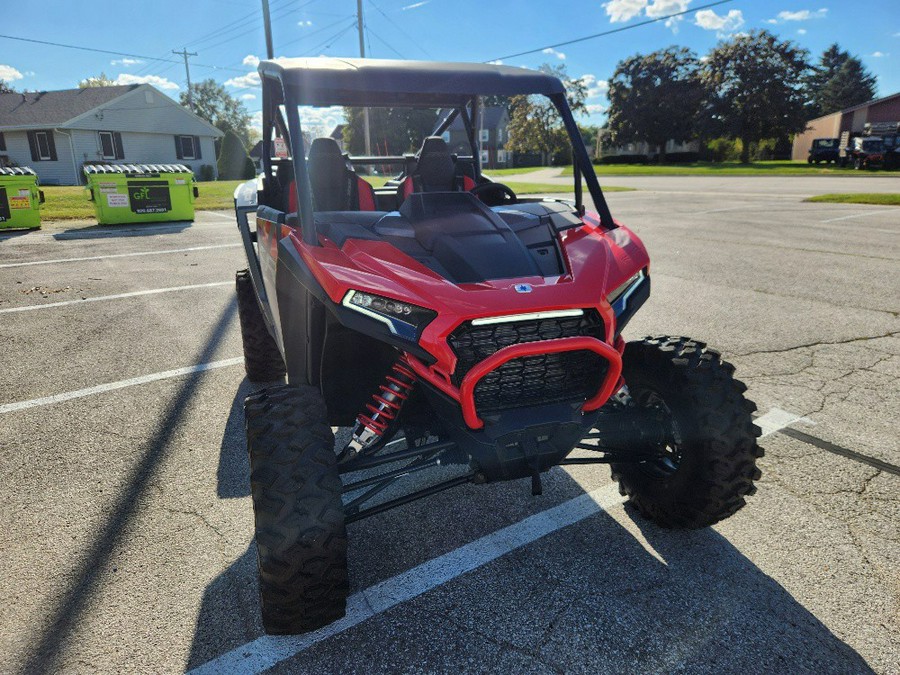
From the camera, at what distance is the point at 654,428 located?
2.82 meters

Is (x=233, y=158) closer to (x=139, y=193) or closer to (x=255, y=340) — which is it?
(x=139, y=193)

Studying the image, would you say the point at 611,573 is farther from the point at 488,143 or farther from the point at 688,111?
the point at 488,143

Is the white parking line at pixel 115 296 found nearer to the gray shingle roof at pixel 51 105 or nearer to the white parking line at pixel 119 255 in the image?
the white parking line at pixel 119 255

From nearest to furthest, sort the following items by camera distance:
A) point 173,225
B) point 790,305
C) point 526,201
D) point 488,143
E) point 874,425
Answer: point 526,201 → point 874,425 → point 790,305 → point 173,225 → point 488,143

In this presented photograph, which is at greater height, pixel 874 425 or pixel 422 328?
pixel 422 328

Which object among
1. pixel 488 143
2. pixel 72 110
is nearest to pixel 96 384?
pixel 72 110

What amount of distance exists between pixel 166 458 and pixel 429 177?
2209 millimetres

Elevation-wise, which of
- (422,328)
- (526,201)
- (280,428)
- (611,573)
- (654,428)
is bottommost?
(611,573)

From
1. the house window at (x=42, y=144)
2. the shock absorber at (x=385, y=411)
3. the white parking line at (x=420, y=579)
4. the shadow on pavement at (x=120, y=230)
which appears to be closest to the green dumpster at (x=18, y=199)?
the shadow on pavement at (x=120, y=230)

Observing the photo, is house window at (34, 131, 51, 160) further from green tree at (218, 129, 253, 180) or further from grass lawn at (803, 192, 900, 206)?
grass lawn at (803, 192, 900, 206)

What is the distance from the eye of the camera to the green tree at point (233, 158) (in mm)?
40500

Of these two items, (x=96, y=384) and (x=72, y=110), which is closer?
(x=96, y=384)

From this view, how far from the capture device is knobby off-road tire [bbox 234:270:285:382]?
4.67 metres

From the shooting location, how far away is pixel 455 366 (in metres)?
2.24
